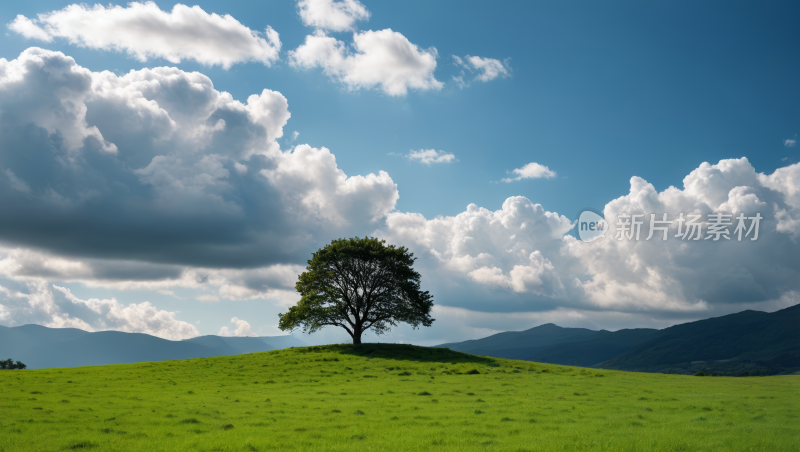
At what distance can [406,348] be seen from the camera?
68.5 metres

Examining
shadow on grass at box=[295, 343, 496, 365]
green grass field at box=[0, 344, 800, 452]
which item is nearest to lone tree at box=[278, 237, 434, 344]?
shadow on grass at box=[295, 343, 496, 365]

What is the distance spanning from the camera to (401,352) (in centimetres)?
6400

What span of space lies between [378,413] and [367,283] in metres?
48.0

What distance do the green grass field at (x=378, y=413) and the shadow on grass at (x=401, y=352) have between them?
45.0 ft

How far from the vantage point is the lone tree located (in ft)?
230

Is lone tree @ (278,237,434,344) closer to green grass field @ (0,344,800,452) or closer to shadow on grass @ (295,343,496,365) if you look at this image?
shadow on grass @ (295,343,496,365)

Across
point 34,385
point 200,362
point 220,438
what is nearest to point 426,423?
point 220,438

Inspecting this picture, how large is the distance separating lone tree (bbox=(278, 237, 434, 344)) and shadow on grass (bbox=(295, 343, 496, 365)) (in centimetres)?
392

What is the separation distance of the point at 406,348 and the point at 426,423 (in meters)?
48.5

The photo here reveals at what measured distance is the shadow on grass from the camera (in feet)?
196

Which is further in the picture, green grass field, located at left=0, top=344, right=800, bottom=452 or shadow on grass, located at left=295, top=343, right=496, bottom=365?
shadow on grass, located at left=295, top=343, right=496, bottom=365

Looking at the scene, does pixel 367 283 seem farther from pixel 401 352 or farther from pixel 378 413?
pixel 378 413

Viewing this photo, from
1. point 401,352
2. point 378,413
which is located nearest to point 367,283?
point 401,352

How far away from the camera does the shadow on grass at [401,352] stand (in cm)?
5984
